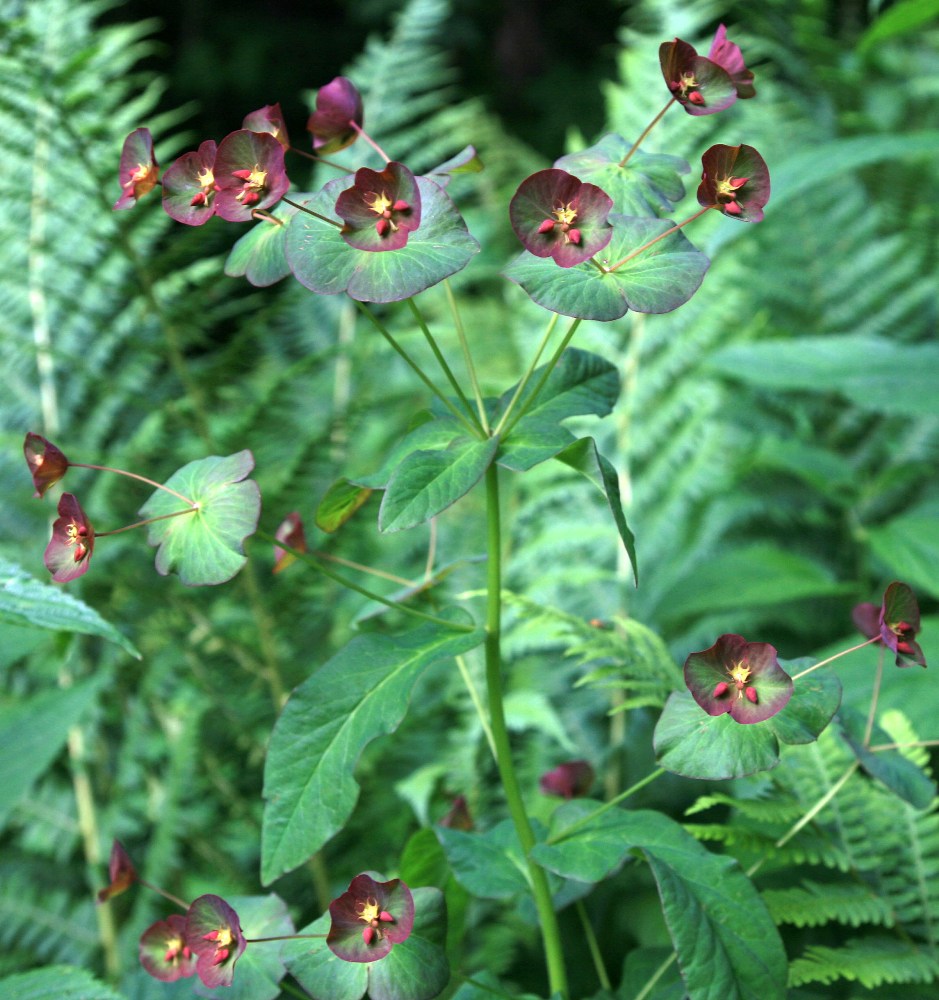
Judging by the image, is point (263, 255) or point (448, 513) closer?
point (263, 255)

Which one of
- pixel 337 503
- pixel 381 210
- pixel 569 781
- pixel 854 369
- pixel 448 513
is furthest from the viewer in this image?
pixel 448 513

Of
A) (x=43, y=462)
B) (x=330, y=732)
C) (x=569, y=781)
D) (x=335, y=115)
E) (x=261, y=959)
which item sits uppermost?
(x=335, y=115)

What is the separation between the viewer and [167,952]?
497 mm

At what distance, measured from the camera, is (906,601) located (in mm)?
474

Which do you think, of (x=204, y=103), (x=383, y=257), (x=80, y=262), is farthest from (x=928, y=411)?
(x=204, y=103)

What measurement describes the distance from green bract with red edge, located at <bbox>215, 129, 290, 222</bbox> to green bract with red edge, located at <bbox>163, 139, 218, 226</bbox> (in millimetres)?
17

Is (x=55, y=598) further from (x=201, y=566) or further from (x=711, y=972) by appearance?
(x=711, y=972)

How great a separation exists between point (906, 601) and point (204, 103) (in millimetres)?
3464

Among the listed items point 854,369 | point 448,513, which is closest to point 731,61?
point 854,369

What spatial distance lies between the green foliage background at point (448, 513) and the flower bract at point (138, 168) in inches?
11.3

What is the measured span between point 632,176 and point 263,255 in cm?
19

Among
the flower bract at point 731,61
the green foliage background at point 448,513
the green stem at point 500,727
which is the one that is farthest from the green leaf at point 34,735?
the flower bract at point 731,61

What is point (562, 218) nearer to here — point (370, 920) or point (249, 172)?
point (249, 172)

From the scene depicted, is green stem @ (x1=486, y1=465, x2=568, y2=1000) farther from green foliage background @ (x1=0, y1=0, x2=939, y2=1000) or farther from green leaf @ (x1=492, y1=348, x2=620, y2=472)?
green foliage background @ (x1=0, y1=0, x2=939, y2=1000)
